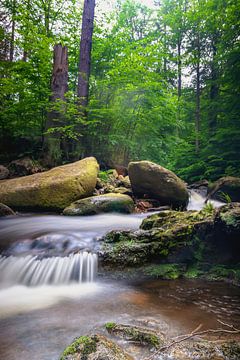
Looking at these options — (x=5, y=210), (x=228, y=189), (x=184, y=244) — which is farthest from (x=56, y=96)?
(x=184, y=244)

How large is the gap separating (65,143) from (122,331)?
7.96 metres

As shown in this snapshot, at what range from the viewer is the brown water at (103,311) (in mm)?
1992

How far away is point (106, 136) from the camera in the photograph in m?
9.19

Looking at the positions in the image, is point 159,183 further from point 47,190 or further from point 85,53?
point 85,53

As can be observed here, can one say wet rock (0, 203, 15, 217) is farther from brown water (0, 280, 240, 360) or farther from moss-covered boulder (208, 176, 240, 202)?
moss-covered boulder (208, 176, 240, 202)

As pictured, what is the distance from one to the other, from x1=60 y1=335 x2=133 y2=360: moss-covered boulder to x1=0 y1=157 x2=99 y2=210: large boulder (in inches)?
195

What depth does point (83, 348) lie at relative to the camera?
5.39 feet

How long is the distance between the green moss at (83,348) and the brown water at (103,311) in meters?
0.21

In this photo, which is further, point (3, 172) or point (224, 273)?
point (3, 172)

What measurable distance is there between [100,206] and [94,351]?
481 centimetres

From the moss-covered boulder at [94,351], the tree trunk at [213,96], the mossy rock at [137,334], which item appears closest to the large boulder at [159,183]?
the mossy rock at [137,334]

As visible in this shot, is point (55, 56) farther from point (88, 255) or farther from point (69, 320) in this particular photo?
point (69, 320)

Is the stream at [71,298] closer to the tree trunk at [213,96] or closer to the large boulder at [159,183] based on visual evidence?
the large boulder at [159,183]

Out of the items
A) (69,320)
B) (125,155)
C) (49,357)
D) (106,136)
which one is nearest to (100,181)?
(106,136)
